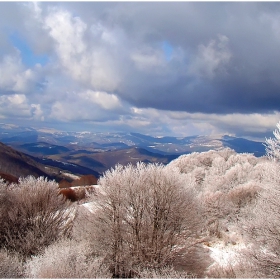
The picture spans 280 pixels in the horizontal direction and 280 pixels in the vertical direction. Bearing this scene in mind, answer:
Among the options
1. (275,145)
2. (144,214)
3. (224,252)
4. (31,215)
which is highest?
(275,145)

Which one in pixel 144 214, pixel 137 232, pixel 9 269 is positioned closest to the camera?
pixel 9 269

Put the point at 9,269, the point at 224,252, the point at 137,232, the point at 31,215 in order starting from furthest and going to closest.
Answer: the point at 31,215
the point at 224,252
the point at 137,232
the point at 9,269

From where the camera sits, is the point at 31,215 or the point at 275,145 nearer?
the point at 275,145

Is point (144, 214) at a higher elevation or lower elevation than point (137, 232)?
higher

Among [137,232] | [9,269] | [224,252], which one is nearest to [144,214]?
[137,232]

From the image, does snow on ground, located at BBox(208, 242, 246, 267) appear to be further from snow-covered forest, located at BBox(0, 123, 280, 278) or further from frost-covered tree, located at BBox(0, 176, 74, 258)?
frost-covered tree, located at BBox(0, 176, 74, 258)

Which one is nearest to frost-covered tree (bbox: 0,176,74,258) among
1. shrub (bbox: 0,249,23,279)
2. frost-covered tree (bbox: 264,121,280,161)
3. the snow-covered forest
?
the snow-covered forest

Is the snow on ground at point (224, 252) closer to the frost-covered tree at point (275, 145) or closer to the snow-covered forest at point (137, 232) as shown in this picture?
the snow-covered forest at point (137, 232)

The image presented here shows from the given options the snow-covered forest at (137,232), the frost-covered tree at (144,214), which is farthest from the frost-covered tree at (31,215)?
the frost-covered tree at (144,214)

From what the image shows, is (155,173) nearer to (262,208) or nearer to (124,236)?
(124,236)

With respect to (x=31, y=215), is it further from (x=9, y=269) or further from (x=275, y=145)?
(x=275, y=145)

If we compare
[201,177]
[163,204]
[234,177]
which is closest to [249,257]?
[163,204]
